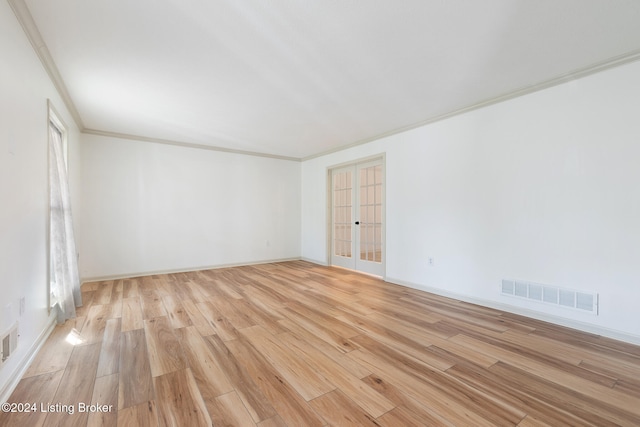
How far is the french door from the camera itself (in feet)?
15.3

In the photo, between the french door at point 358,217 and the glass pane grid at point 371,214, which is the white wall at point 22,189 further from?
the glass pane grid at point 371,214

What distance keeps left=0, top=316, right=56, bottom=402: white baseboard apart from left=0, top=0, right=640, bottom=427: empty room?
2 centimetres

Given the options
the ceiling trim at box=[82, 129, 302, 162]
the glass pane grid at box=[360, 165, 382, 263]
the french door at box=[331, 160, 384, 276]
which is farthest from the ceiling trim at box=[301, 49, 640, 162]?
the ceiling trim at box=[82, 129, 302, 162]

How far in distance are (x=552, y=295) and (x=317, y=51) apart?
10.1 ft

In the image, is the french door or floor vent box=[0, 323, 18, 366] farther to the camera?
the french door

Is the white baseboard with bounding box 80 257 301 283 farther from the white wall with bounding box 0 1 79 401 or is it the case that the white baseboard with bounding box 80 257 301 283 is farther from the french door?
the white wall with bounding box 0 1 79 401

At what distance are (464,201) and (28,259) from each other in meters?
4.06

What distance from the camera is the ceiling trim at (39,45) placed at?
1.74 metres

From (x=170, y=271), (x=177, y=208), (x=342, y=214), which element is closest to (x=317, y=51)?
(x=342, y=214)

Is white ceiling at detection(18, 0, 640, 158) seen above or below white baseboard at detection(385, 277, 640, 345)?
above

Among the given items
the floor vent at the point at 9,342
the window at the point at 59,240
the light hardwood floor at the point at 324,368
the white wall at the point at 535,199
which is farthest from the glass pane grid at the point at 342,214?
the floor vent at the point at 9,342

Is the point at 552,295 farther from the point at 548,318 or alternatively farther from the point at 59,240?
the point at 59,240

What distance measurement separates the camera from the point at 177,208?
4848 millimetres

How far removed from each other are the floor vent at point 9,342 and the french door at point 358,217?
3966 millimetres
